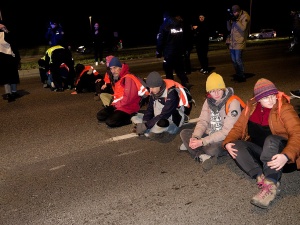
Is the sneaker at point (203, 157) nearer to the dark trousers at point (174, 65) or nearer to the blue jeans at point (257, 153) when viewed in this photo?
the blue jeans at point (257, 153)

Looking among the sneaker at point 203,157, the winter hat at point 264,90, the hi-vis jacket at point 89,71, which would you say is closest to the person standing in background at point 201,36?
the hi-vis jacket at point 89,71

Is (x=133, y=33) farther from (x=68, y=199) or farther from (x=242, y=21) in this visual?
(x=68, y=199)

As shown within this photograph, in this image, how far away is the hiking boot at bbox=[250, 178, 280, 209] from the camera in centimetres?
327

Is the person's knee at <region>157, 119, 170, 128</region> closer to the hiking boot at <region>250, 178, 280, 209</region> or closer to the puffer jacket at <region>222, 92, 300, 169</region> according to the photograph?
the puffer jacket at <region>222, 92, 300, 169</region>

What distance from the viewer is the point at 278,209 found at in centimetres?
329

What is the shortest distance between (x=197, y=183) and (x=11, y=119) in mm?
4829

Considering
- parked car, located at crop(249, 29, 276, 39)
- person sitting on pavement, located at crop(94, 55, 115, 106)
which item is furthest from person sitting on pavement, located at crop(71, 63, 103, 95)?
parked car, located at crop(249, 29, 276, 39)

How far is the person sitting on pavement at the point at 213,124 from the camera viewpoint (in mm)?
4242

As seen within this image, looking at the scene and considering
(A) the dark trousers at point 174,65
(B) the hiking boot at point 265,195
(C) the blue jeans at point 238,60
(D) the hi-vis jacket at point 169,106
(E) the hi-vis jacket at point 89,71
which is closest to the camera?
(B) the hiking boot at point 265,195

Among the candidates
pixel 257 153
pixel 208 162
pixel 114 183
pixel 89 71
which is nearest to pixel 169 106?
pixel 208 162

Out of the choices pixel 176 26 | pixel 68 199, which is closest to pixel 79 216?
pixel 68 199

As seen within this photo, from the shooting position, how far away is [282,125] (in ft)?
11.7

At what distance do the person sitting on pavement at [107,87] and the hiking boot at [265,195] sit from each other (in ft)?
13.5

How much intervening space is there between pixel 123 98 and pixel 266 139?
10.4 ft
